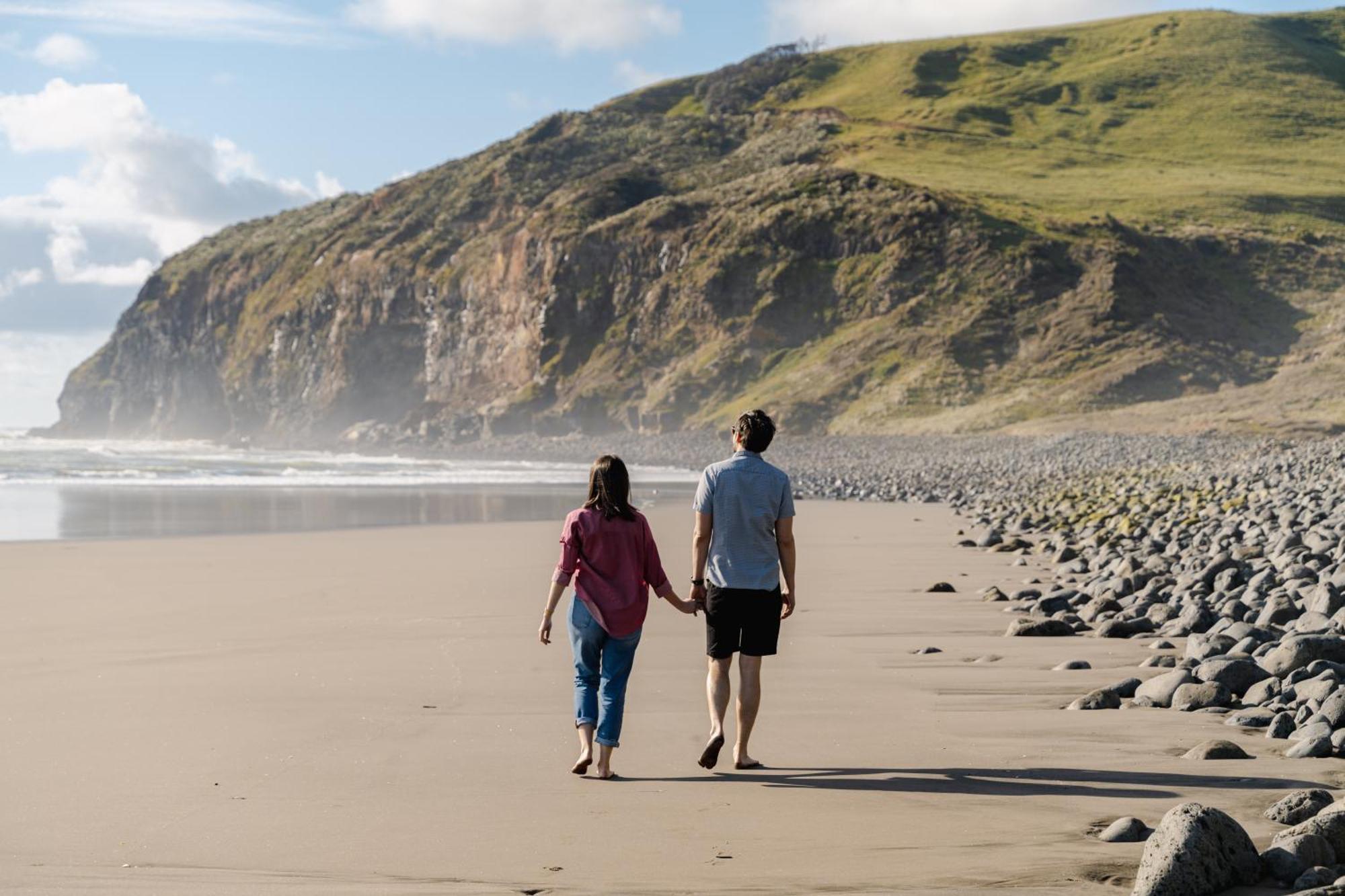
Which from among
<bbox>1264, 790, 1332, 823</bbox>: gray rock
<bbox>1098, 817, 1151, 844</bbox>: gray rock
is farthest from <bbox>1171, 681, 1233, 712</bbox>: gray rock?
<bbox>1098, 817, 1151, 844</bbox>: gray rock

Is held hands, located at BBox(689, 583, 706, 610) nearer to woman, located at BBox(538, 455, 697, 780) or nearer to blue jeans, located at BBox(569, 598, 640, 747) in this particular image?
woman, located at BBox(538, 455, 697, 780)

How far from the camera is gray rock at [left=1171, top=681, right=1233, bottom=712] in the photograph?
6918mm

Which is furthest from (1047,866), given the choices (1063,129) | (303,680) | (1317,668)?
(1063,129)

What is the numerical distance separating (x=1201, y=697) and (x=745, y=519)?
251 centimetres

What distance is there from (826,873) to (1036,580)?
873 cm

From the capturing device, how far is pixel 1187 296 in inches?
2574

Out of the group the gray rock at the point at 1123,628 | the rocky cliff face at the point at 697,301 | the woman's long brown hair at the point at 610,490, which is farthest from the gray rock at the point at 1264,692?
the rocky cliff face at the point at 697,301

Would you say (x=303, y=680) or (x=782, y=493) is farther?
(x=303, y=680)

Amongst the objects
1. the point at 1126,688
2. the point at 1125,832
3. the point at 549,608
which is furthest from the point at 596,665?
the point at 1126,688

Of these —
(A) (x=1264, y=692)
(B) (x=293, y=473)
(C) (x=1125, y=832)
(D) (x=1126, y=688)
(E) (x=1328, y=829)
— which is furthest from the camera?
(B) (x=293, y=473)

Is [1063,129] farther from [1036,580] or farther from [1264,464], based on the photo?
[1036,580]

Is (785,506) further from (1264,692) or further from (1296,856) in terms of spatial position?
(1296,856)

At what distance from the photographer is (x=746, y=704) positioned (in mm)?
6270

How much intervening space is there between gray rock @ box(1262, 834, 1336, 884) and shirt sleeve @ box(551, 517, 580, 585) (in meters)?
3.11
